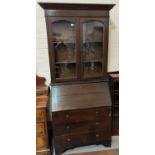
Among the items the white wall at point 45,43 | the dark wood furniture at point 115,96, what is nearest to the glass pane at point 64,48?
the white wall at point 45,43

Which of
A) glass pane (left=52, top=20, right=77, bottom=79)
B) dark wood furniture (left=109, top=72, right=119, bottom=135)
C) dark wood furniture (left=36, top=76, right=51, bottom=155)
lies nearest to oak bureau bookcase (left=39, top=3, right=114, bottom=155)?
glass pane (left=52, top=20, right=77, bottom=79)

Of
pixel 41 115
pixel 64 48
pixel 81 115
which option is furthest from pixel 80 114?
pixel 64 48

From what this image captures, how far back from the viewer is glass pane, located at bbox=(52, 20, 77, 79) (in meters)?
2.25

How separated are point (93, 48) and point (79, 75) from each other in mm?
411

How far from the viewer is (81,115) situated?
227cm

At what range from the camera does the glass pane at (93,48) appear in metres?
2.31

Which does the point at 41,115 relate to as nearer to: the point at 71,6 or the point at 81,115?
the point at 81,115

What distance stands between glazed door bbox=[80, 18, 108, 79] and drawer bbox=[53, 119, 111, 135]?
0.60 metres

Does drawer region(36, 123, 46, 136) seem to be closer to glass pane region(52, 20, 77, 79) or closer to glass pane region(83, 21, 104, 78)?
glass pane region(52, 20, 77, 79)

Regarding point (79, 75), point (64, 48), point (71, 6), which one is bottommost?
point (79, 75)

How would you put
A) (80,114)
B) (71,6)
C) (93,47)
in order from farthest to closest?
1. (93,47)
2. (80,114)
3. (71,6)

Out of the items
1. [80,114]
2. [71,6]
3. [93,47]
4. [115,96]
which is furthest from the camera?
[115,96]
